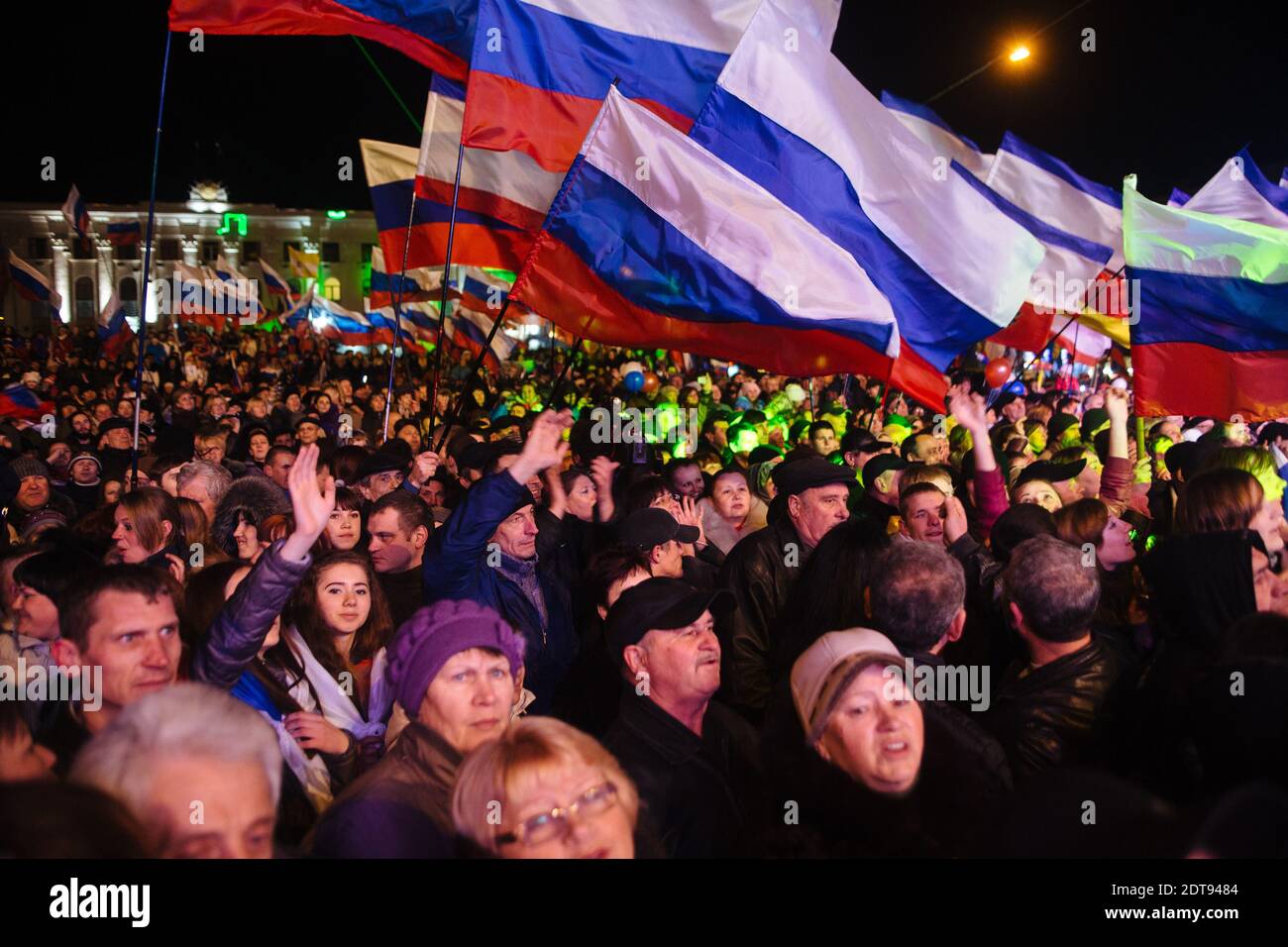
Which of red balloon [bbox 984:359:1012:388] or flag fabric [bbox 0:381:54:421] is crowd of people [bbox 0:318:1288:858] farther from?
red balloon [bbox 984:359:1012:388]

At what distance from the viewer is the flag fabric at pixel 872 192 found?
19.9ft

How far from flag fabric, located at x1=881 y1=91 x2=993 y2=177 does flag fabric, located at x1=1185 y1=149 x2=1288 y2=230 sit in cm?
254

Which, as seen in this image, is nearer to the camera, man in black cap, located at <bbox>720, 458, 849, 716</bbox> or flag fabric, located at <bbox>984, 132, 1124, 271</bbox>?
man in black cap, located at <bbox>720, 458, 849, 716</bbox>

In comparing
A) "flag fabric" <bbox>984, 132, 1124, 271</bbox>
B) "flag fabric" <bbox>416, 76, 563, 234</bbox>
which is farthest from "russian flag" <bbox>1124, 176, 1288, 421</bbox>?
"flag fabric" <bbox>416, 76, 563, 234</bbox>

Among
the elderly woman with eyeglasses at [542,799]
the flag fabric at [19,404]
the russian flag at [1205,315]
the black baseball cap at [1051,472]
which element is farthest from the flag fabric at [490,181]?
the elderly woman with eyeglasses at [542,799]

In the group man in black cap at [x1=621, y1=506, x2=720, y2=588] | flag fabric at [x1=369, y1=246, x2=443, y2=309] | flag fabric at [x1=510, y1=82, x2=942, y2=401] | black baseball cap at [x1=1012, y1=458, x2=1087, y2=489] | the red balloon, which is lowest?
man in black cap at [x1=621, y1=506, x2=720, y2=588]

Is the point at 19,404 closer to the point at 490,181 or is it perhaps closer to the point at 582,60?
the point at 490,181

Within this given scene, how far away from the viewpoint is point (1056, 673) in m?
3.42

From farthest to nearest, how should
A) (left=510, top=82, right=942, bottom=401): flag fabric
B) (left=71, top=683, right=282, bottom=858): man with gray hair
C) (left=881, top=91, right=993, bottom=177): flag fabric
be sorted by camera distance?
(left=881, top=91, right=993, bottom=177): flag fabric, (left=510, top=82, right=942, bottom=401): flag fabric, (left=71, top=683, right=282, bottom=858): man with gray hair

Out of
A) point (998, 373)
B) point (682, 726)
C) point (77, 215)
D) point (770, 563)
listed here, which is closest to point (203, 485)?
point (770, 563)

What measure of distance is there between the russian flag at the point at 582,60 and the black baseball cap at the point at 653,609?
348 centimetres

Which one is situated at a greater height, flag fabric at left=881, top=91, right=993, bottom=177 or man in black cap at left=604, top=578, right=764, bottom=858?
flag fabric at left=881, top=91, right=993, bottom=177

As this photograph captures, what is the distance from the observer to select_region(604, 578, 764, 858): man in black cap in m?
2.93

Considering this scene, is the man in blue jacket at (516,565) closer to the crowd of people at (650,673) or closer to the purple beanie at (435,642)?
the crowd of people at (650,673)
